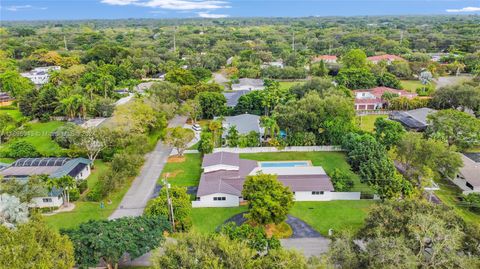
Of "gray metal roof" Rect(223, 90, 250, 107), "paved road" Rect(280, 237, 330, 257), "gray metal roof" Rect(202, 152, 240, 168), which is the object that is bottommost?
"paved road" Rect(280, 237, 330, 257)

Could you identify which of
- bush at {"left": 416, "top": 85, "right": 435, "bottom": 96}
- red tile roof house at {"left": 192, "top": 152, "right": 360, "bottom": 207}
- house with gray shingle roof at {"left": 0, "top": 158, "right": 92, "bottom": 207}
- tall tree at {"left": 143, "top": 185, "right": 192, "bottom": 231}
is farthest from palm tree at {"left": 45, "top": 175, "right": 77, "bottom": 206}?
bush at {"left": 416, "top": 85, "right": 435, "bottom": 96}

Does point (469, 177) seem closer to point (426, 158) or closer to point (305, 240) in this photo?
point (426, 158)

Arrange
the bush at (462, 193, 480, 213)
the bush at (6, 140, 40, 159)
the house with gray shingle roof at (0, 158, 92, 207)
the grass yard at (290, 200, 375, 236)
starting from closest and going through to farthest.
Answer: the grass yard at (290, 200, 375, 236)
the bush at (462, 193, 480, 213)
the house with gray shingle roof at (0, 158, 92, 207)
the bush at (6, 140, 40, 159)

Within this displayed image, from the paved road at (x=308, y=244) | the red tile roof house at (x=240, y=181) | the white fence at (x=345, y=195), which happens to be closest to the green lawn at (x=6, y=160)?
the red tile roof house at (x=240, y=181)

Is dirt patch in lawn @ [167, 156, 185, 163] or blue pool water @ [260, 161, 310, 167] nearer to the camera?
blue pool water @ [260, 161, 310, 167]

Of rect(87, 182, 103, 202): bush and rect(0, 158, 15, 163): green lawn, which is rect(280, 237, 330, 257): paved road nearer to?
rect(87, 182, 103, 202): bush

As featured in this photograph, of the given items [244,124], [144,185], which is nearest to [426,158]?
[244,124]

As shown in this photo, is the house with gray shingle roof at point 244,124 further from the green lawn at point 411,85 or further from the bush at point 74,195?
the green lawn at point 411,85

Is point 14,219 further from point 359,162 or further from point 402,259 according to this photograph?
point 359,162

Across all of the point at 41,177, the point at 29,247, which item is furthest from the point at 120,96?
the point at 29,247
